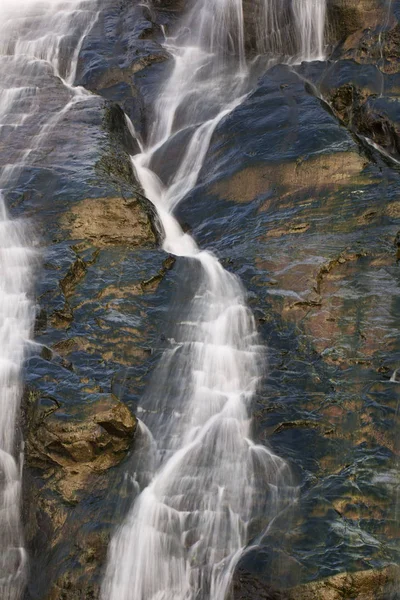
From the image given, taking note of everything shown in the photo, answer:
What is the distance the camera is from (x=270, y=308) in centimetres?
990

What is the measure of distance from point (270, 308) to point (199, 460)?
2.37 meters

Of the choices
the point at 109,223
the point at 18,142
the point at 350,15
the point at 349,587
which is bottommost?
the point at 349,587

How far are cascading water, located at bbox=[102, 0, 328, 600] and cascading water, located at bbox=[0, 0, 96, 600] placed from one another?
57.6 inches

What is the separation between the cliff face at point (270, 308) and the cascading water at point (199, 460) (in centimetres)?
21

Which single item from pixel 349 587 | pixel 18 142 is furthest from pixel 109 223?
pixel 349 587

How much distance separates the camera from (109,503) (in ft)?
26.9

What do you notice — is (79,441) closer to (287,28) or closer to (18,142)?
(18,142)

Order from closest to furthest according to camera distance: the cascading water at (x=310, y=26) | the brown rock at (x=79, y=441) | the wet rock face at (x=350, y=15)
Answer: the brown rock at (x=79, y=441)
the wet rock face at (x=350, y=15)
the cascading water at (x=310, y=26)

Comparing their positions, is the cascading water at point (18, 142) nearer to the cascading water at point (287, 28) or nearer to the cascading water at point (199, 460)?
the cascading water at point (199, 460)

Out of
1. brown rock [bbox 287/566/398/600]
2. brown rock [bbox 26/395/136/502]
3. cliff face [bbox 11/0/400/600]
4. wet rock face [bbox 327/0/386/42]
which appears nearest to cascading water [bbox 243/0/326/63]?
wet rock face [bbox 327/0/386/42]

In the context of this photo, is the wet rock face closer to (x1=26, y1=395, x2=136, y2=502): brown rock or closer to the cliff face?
the cliff face

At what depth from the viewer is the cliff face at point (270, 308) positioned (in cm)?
768

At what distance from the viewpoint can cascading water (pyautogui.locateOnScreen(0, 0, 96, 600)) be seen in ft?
28.2

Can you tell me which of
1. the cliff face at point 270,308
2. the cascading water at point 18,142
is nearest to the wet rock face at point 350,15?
the cliff face at point 270,308
